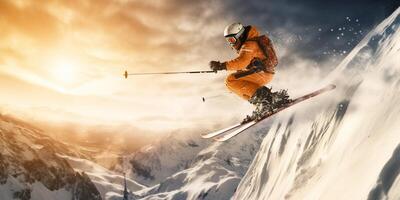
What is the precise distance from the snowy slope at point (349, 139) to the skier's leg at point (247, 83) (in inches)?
126

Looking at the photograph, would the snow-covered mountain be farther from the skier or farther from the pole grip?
the pole grip

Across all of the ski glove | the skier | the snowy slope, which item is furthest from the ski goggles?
the snowy slope

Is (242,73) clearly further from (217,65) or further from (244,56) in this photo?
(217,65)

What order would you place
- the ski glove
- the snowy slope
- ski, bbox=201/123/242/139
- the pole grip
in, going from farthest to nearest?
ski, bbox=201/123/242/139 < the pole grip < the ski glove < the snowy slope

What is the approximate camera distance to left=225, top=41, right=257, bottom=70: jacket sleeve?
566 inches

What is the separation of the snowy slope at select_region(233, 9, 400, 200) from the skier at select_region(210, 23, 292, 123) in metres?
2.77

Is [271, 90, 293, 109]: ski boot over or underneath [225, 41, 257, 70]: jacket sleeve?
underneath

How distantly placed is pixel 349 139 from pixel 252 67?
3769 mm

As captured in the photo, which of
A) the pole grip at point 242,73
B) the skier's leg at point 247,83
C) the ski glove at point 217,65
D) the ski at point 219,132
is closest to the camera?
the ski glove at point 217,65

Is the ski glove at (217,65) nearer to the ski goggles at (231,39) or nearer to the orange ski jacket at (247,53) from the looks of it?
the orange ski jacket at (247,53)

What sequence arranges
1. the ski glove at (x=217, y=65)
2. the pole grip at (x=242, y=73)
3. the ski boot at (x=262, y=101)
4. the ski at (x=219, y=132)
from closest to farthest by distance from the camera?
the ski glove at (x=217, y=65), the pole grip at (x=242, y=73), the ski boot at (x=262, y=101), the ski at (x=219, y=132)

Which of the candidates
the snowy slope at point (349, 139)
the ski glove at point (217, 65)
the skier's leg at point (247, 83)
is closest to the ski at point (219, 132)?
the skier's leg at point (247, 83)

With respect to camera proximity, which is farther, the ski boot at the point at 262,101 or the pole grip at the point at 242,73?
the ski boot at the point at 262,101

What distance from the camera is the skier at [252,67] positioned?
47.3ft
